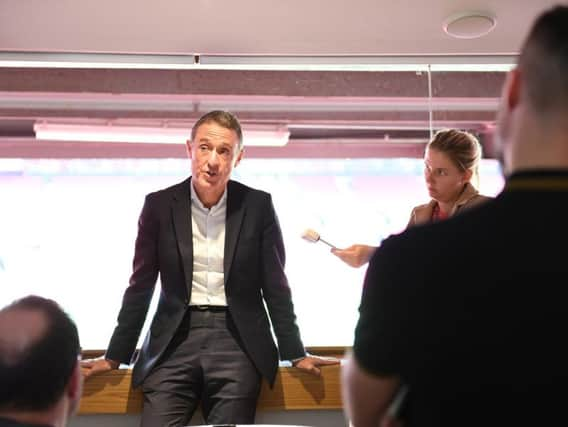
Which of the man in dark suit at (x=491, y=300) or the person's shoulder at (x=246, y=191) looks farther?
the person's shoulder at (x=246, y=191)

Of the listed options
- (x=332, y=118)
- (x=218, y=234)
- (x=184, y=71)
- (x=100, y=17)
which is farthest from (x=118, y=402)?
(x=332, y=118)

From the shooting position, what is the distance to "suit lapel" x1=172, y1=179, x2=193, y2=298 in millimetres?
2105

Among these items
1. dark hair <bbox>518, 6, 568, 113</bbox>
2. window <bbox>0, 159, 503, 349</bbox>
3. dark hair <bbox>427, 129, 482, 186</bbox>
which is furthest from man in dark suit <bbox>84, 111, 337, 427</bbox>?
window <bbox>0, 159, 503, 349</bbox>

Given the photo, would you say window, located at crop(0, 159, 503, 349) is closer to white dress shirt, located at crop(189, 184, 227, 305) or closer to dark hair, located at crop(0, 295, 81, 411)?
white dress shirt, located at crop(189, 184, 227, 305)

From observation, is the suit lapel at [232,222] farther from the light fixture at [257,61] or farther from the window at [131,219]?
the window at [131,219]

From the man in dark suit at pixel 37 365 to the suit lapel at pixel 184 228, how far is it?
1.05 meters

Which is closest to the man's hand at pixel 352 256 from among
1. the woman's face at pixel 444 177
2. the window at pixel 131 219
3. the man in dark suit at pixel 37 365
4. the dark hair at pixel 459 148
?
the woman's face at pixel 444 177

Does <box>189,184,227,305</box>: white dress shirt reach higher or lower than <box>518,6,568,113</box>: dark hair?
lower

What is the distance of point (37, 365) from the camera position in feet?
3.19

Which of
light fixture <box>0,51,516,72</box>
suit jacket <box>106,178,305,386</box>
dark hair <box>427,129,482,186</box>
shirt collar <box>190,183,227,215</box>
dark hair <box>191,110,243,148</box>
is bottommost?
suit jacket <box>106,178,305,386</box>

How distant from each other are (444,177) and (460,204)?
0.11 m

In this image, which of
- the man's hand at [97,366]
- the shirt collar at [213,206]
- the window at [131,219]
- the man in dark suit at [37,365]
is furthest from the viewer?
the window at [131,219]

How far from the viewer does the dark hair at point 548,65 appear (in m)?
0.78

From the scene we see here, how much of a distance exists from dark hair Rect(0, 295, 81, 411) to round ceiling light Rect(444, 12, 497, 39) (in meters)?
2.01
